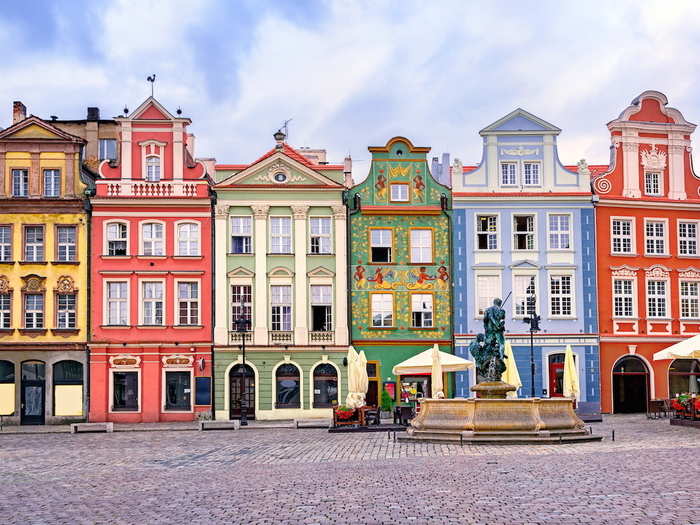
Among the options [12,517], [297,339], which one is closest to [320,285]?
[297,339]

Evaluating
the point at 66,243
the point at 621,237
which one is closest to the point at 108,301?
the point at 66,243

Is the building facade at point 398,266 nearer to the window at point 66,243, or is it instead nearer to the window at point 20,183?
the window at point 66,243

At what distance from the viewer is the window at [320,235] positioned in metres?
47.1

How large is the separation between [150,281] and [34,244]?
198 inches

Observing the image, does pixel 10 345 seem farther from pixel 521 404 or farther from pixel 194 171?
pixel 521 404

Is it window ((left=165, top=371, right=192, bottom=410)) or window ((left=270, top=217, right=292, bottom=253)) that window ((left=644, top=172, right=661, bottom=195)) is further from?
window ((left=165, top=371, right=192, bottom=410))

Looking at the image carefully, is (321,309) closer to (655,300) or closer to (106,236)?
(106,236)

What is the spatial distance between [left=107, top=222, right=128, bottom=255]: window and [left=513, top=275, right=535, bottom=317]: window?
54.3 feet

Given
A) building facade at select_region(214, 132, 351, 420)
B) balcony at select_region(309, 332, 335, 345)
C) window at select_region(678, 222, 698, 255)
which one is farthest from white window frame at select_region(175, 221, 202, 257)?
window at select_region(678, 222, 698, 255)

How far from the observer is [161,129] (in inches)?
1864

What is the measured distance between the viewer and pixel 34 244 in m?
→ 46.3

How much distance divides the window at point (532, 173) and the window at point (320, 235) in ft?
28.7

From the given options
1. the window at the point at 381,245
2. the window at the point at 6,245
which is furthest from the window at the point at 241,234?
the window at the point at 6,245

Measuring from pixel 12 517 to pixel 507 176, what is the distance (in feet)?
114
